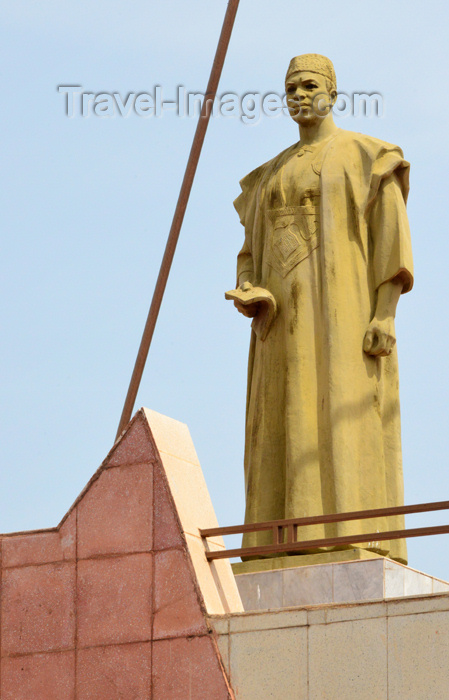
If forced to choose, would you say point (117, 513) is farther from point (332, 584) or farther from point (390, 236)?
point (390, 236)

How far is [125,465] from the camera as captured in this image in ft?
33.0

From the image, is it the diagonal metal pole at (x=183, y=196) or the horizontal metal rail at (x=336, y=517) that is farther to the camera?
the diagonal metal pole at (x=183, y=196)

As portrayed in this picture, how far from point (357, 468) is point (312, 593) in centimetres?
121

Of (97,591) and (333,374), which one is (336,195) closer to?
(333,374)

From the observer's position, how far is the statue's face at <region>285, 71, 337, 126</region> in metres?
12.2

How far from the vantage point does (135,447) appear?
10.0 meters

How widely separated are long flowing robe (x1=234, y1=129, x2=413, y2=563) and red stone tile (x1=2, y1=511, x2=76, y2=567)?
200 centimetres

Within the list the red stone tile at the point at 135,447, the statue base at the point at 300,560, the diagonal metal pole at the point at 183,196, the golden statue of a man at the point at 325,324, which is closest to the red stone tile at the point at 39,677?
the red stone tile at the point at 135,447

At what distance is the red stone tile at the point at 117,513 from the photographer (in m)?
9.84

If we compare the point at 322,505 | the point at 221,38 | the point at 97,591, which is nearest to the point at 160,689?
the point at 97,591

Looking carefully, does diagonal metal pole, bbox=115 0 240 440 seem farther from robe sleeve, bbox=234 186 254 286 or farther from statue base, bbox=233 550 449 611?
statue base, bbox=233 550 449 611

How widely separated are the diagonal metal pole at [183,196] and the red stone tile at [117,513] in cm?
230

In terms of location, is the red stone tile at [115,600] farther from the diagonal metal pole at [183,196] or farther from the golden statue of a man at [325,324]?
the diagonal metal pole at [183,196]

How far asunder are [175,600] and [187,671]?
1.44ft
